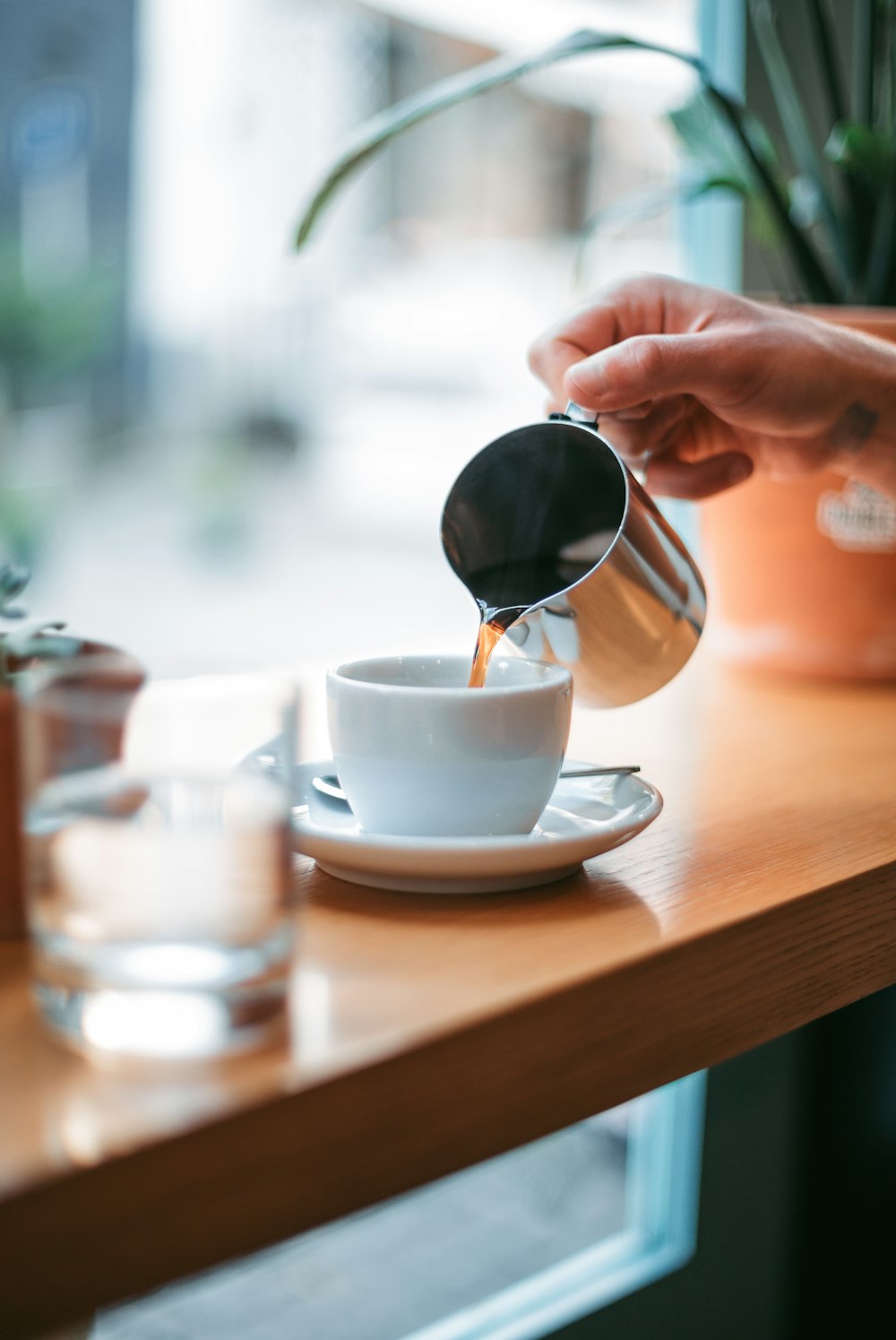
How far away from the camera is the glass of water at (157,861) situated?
1.10 ft

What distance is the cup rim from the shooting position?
0.45 meters

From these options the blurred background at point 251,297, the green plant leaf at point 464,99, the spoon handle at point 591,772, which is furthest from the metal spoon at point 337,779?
the blurred background at point 251,297

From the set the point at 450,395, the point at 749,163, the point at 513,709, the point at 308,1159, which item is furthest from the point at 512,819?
the point at 450,395

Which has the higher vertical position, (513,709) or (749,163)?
(749,163)

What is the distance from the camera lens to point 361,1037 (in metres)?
0.35

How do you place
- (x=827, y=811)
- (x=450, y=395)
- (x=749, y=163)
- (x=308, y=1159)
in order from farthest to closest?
(x=450, y=395) < (x=749, y=163) < (x=827, y=811) < (x=308, y=1159)

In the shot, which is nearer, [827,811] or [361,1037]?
[361,1037]

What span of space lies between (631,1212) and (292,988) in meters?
0.77

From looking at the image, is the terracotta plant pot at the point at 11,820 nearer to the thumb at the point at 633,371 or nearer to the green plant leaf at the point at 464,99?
the thumb at the point at 633,371

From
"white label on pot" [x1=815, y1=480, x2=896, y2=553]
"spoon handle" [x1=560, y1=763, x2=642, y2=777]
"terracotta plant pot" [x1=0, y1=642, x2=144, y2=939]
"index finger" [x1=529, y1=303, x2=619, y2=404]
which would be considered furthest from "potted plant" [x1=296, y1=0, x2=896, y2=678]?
"terracotta plant pot" [x1=0, y1=642, x2=144, y2=939]

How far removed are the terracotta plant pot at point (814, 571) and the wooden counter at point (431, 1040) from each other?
310mm

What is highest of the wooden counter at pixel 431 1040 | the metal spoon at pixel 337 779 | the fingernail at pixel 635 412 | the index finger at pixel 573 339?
the index finger at pixel 573 339

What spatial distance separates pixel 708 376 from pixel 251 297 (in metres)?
5.23

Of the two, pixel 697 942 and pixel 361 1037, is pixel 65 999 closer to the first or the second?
pixel 361 1037
